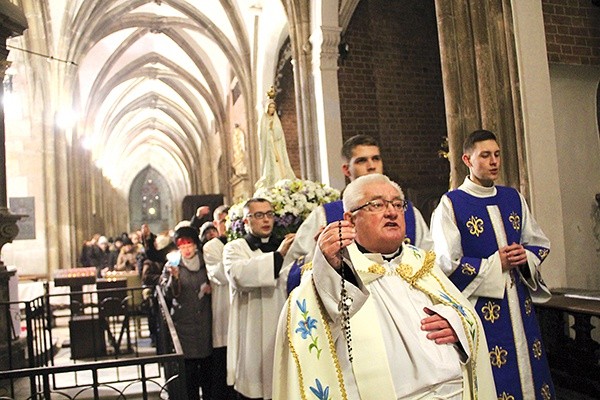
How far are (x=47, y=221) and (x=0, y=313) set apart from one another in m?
11.2

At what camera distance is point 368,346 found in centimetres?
210

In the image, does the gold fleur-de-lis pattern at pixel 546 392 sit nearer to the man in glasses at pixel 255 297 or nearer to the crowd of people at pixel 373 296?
the crowd of people at pixel 373 296

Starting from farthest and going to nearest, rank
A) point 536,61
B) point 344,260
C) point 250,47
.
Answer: point 250,47, point 536,61, point 344,260

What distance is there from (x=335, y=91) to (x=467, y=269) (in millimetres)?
8121

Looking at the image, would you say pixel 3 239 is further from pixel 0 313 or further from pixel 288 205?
pixel 288 205

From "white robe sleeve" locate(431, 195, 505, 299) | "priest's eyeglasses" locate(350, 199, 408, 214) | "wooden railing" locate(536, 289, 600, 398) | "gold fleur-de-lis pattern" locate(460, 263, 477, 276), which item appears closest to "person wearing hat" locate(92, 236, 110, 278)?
"wooden railing" locate(536, 289, 600, 398)

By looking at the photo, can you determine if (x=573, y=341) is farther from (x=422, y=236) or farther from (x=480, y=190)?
(x=422, y=236)

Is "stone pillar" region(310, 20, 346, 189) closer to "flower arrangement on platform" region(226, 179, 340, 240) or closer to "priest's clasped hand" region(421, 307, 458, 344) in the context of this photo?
"flower arrangement on platform" region(226, 179, 340, 240)

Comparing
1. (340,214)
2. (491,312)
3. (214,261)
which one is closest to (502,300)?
(491,312)

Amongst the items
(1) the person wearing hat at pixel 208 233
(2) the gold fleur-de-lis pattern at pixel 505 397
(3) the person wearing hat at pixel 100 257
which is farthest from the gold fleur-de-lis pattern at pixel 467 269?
(3) the person wearing hat at pixel 100 257

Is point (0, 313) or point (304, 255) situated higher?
point (304, 255)

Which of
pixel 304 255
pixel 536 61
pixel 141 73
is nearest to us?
pixel 304 255

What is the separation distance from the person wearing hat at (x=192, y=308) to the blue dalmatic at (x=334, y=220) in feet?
6.71

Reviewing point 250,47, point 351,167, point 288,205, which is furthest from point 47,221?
point 351,167
